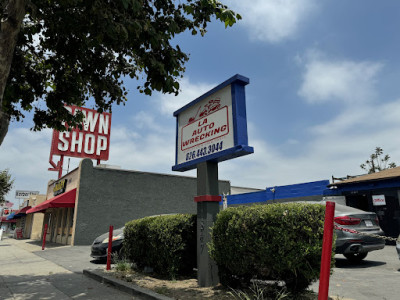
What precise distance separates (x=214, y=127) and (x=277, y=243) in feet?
9.08

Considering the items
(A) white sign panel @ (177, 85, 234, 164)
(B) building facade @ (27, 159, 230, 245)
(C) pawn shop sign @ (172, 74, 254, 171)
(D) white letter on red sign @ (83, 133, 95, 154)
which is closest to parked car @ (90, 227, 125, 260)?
(C) pawn shop sign @ (172, 74, 254, 171)

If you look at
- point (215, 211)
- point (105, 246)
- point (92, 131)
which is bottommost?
point (105, 246)

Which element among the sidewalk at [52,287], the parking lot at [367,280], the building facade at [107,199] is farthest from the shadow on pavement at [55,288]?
the building facade at [107,199]

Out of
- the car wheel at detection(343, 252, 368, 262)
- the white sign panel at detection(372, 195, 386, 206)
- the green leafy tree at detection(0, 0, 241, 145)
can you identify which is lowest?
the car wheel at detection(343, 252, 368, 262)

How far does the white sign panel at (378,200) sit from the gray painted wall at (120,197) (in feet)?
42.7

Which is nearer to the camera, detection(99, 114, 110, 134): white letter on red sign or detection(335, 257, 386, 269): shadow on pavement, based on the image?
detection(335, 257, 386, 269): shadow on pavement

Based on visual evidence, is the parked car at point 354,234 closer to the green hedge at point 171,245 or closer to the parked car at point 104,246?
the green hedge at point 171,245

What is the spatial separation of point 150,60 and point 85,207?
50.6 feet

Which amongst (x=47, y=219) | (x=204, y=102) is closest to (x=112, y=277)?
(x=204, y=102)

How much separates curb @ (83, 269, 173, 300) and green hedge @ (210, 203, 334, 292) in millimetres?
1424

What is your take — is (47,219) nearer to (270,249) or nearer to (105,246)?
(105,246)

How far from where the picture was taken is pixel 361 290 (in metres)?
5.36

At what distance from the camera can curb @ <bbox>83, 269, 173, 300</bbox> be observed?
16.9 ft

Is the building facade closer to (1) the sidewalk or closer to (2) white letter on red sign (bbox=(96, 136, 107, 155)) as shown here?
(2) white letter on red sign (bbox=(96, 136, 107, 155))
